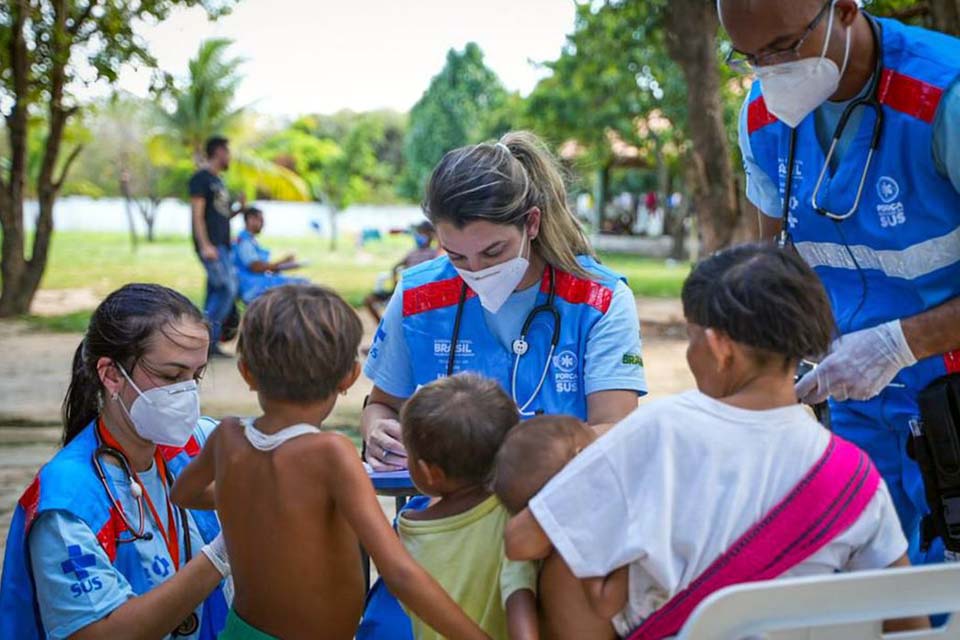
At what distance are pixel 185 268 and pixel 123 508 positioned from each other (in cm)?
2154

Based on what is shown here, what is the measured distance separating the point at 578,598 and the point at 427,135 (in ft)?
125

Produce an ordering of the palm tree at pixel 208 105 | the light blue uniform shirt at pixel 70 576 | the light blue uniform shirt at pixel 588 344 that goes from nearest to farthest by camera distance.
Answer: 1. the light blue uniform shirt at pixel 70 576
2. the light blue uniform shirt at pixel 588 344
3. the palm tree at pixel 208 105

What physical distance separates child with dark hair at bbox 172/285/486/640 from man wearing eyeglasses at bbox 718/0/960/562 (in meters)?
1.06

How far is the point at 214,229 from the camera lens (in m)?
10.3

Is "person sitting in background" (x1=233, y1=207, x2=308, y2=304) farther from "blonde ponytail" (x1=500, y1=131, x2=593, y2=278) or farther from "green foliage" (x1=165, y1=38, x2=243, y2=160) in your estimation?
"green foliage" (x1=165, y1=38, x2=243, y2=160)

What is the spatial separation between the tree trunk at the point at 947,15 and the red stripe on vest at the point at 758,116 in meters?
3.58

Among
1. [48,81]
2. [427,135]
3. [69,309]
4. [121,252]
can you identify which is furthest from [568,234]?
[427,135]

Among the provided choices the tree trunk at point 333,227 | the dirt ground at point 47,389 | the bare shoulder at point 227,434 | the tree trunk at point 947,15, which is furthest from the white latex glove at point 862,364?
the tree trunk at point 333,227

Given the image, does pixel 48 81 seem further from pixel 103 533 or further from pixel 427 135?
pixel 427 135

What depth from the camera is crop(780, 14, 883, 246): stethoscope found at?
7.93 ft

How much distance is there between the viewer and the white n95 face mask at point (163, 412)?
97.4 inches

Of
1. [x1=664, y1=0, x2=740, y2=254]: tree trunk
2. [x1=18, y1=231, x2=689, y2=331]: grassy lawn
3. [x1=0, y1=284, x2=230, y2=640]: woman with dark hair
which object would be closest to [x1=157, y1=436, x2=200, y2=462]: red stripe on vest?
[x1=0, y1=284, x2=230, y2=640]: woman with dark hair

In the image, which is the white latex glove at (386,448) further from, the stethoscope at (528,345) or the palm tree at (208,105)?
the palm tree at (208,105)

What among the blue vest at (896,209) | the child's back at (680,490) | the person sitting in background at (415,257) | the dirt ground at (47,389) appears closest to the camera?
the child's back at (680,490)
